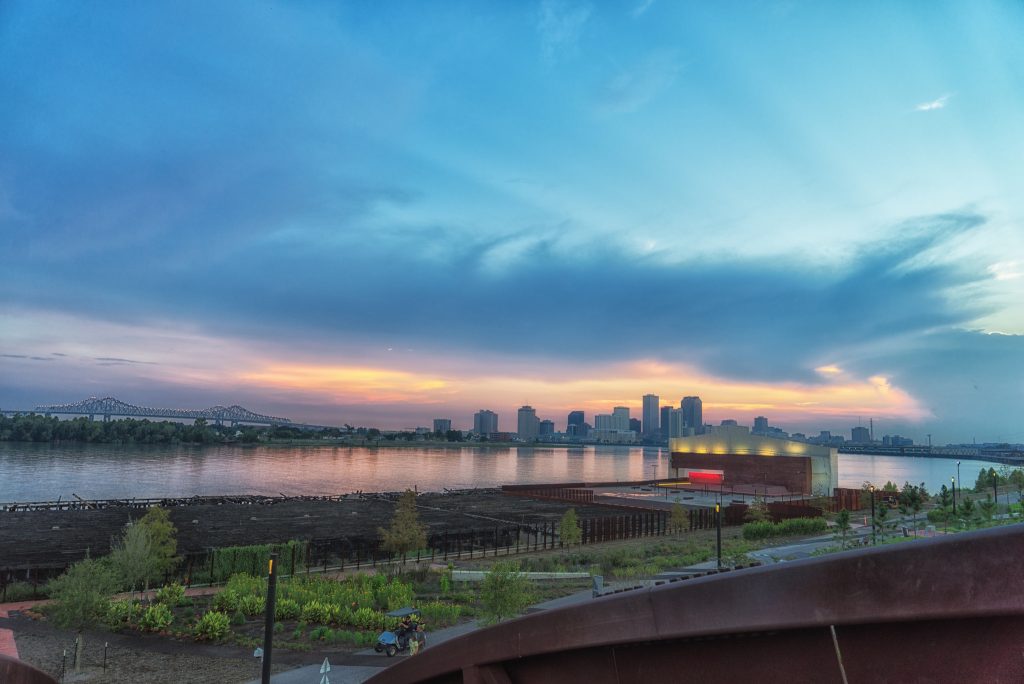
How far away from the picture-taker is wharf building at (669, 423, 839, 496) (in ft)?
258

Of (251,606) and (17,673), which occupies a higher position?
(17,673)

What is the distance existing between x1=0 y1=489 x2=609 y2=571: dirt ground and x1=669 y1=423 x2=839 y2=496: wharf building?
921 inches

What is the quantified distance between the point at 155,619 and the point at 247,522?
42.6m

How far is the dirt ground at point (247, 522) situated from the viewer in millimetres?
45469

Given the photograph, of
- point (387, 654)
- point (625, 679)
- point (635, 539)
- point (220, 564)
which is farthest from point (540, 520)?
point (625, 679)

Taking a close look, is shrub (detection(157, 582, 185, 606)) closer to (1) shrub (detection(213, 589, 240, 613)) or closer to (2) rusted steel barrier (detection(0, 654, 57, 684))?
(1) shrub (detection(213, 589, 240, 613))

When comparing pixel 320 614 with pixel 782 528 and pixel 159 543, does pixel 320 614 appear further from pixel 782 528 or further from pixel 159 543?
pixel 782 528

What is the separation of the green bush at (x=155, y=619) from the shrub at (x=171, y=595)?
237cm

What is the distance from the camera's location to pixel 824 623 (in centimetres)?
333

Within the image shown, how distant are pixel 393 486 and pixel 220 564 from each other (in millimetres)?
88145

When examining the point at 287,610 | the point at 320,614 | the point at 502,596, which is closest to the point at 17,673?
the point at 502,596

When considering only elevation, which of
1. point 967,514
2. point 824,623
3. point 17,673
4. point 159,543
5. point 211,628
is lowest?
point 211,628

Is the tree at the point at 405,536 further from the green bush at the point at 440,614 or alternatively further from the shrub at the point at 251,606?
the green bush at the point at 440,614

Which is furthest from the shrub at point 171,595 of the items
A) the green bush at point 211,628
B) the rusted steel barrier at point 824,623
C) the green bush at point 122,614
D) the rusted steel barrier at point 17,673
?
the rusted steel barrier at point 824,623
